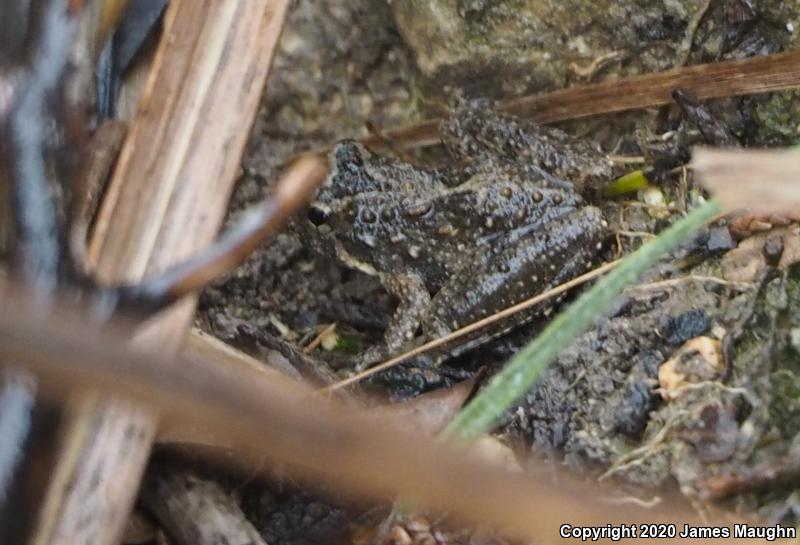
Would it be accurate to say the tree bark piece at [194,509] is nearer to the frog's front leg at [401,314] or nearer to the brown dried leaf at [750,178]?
the frog's front leg at [401,314]

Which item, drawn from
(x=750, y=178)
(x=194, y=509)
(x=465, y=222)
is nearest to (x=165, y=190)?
(x=194, y=509)

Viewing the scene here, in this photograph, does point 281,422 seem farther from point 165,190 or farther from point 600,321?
point 600,321

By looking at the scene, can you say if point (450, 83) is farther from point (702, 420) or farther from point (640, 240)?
point (702, 420)

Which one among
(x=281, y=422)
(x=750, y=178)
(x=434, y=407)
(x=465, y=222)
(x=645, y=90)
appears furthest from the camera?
(x=465, y=222)

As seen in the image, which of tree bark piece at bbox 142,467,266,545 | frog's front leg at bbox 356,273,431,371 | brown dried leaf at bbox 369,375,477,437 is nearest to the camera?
tree bark piece at bbox 142,467,266,545

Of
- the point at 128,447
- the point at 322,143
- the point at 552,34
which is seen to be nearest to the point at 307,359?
the point at 128,447

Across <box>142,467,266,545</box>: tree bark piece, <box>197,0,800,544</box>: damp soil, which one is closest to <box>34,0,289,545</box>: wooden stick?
<box>142,467,266,545</box>: tree bark piece

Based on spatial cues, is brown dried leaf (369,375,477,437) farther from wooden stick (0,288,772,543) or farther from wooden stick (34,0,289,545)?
wooden stick (0,288,772,543)
